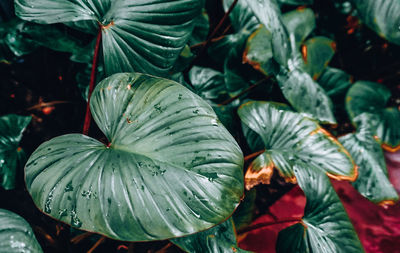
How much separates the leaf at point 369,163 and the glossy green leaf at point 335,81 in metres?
0.21

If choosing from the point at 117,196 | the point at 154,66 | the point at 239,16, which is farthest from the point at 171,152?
the point at 239,16

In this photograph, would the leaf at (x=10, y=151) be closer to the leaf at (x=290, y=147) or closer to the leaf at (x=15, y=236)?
the leaf at (x=15, y=236)

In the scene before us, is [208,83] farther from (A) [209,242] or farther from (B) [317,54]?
(A) [209,242]

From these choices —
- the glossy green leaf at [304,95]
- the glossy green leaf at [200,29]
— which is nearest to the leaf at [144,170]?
the glossy green leaf at [304,95]

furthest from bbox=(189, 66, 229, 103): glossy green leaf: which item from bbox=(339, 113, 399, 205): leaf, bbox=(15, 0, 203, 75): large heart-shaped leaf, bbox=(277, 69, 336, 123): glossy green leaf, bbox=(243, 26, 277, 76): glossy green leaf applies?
bbox=(339, 113, 399, 205): leaf

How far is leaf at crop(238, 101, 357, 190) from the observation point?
0.80m

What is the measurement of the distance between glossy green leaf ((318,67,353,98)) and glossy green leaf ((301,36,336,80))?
9 centimetres

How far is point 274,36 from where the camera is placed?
0.85 m

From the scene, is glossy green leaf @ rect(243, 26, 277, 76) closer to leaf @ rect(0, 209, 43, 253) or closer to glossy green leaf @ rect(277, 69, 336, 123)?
glossy green leaf @ rect(277, 69, 336, 123)

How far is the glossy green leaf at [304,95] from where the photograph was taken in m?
1.00

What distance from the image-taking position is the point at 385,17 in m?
0.79

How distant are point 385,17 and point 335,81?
62 cm

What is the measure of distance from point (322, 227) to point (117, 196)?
565 mm

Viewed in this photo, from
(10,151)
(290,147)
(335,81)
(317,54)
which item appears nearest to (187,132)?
(290,147)
